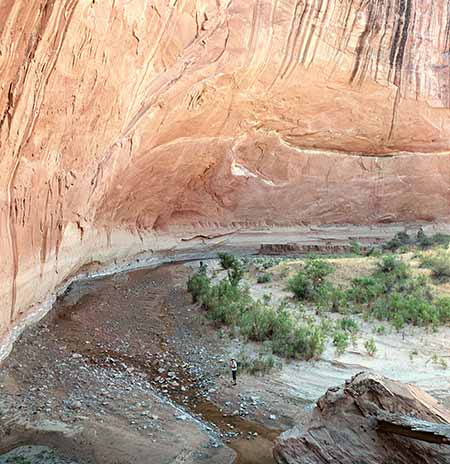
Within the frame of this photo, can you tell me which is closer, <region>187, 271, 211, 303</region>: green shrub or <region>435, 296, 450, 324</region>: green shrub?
<region>435, 296, 450, 324</region>: green shrub

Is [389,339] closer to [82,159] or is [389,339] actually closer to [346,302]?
[346,302]

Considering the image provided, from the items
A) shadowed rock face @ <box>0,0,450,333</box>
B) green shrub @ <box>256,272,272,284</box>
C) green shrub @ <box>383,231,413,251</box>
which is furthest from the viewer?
green shrub @ <box>383,231,413,251</box>

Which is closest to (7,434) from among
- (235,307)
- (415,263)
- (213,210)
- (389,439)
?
(389,439)

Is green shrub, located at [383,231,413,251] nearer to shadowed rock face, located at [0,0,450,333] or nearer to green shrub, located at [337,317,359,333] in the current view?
shadowed rock face, located at [0,0,450,333]

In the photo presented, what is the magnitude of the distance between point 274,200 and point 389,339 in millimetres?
12891

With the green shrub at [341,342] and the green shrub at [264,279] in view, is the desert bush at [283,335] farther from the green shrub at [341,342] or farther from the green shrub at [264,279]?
the green shrub at [264,279]

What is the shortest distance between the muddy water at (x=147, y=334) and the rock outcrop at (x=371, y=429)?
960 mm

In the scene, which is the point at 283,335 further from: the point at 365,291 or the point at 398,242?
the point at 398,242

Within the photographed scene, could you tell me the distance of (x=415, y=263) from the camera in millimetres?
14625

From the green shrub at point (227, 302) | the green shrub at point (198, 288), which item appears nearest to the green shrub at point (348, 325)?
the green shrub at point (227, 302)

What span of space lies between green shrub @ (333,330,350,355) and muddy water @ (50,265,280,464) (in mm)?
2306

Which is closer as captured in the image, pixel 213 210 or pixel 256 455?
pixel 256 455

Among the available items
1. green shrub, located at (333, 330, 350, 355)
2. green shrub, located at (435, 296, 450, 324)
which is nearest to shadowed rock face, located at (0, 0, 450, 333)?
green shrub, located at (333, 330, 350, 355)

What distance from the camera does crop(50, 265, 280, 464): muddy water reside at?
643 cm
